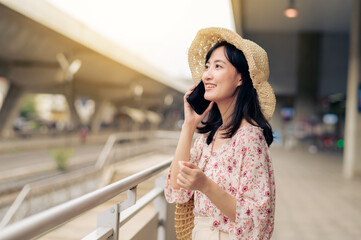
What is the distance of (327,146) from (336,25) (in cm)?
1085

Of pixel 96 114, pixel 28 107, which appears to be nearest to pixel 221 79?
Answer: pixel 96 114

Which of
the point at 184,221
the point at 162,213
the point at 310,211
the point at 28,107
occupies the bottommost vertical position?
the point at 310,211

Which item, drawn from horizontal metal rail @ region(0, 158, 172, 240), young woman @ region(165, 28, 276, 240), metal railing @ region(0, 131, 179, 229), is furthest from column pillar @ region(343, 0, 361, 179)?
horizontal metal rail @ region(0, 158, 172, 240)

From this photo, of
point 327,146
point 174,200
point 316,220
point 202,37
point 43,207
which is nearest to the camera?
point 174,200

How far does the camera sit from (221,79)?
1438 mm

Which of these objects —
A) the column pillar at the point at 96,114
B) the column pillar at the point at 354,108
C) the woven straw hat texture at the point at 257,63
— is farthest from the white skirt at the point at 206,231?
the column pillar at the point at 96,114

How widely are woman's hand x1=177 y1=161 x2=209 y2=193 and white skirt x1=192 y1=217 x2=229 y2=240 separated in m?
0.28

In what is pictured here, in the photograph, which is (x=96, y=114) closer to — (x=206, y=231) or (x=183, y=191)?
(x=183, y=191)

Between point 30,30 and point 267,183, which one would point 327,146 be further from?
point 267,183

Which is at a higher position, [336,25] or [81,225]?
[336,25]

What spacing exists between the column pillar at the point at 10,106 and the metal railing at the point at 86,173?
1220cm

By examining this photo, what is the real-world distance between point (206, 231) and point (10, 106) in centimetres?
2245

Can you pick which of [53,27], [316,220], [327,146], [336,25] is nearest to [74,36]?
[53,27]

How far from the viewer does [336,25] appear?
10.6m
